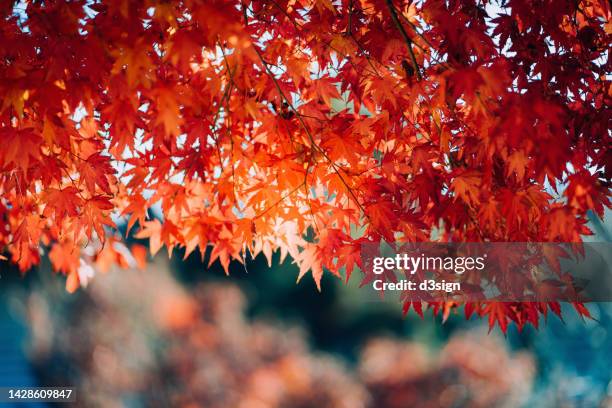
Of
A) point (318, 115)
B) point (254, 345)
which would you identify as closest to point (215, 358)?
point (254, 345)

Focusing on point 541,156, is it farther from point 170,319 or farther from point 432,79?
point 170,319

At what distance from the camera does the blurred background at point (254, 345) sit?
382 cm

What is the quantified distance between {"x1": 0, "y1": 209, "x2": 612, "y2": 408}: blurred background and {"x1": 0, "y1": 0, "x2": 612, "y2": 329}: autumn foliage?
4.73ft

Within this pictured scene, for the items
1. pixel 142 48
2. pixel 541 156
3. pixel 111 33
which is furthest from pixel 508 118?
pixel 111 33

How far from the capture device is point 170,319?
4074mm

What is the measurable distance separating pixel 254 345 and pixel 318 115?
2419 mm

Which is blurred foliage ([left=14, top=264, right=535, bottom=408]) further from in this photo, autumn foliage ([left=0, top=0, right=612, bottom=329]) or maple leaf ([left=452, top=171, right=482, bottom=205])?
maple leaf ([left=452, top=171, right=482, bottom=205])

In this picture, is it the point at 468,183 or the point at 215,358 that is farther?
the point at 215,358

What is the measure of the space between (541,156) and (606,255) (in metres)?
2.80

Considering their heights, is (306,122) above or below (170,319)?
above

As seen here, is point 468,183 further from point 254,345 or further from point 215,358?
point 215,358

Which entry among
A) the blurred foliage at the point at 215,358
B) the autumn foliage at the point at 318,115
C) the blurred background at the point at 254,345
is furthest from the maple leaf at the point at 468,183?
the blurred foliage at the point at 215,358

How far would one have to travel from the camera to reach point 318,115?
2230 millimetres

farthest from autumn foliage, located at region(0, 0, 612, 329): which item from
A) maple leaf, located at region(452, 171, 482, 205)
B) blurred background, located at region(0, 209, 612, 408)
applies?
blurred background, located at region(0, 209, 612, 408)
